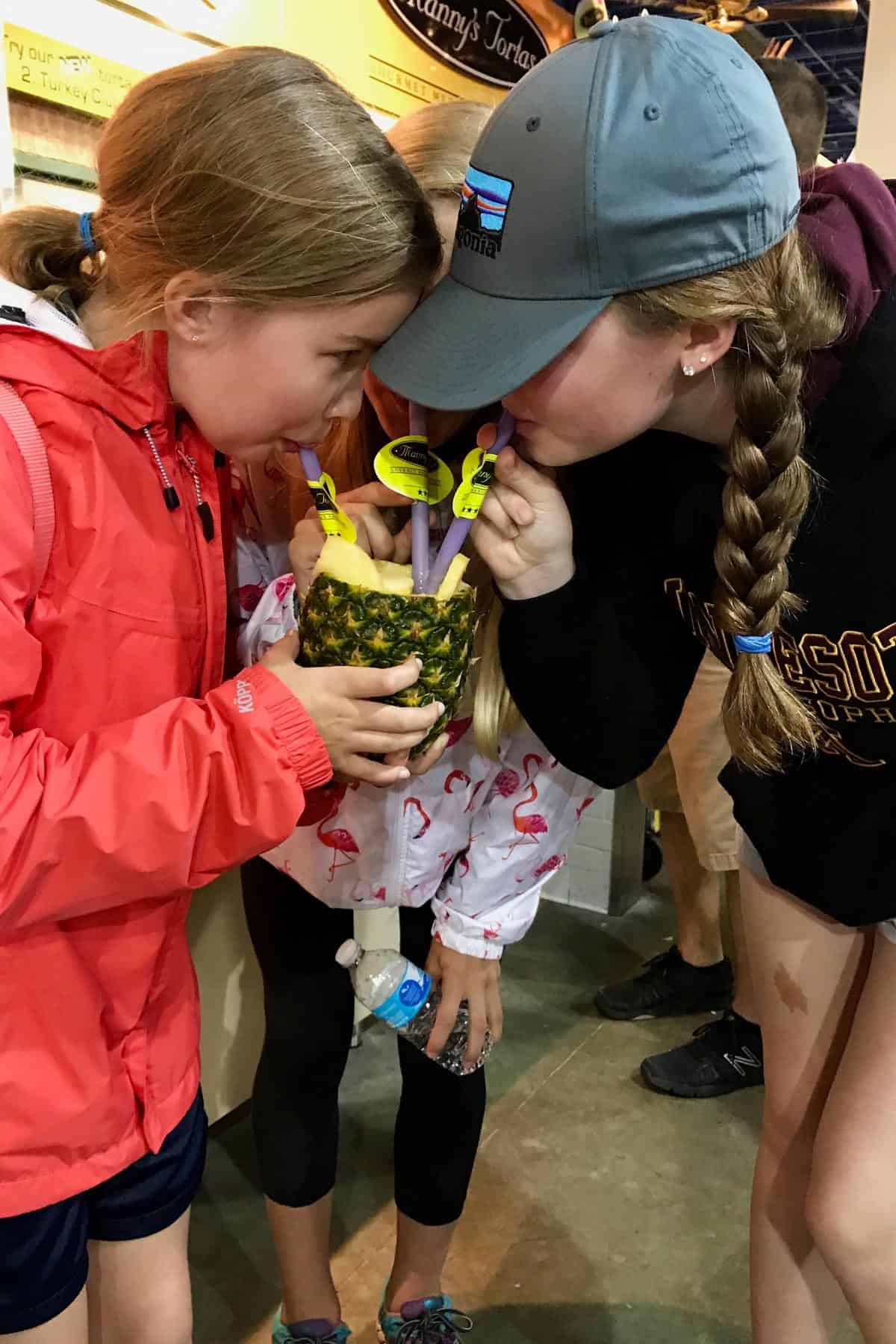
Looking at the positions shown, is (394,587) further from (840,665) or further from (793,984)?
(793,984)

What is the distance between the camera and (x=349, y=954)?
50.6 inches

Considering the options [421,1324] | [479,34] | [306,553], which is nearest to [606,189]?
[306,553]

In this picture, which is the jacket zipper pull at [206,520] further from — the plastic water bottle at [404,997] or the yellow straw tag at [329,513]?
the plastic water bottle at [404,997]

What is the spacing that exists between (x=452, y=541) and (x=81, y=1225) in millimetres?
769

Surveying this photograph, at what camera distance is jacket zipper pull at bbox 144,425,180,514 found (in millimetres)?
945

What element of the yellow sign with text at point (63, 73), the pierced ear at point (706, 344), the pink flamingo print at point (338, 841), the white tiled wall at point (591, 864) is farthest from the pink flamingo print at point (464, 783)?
the white tiled wall at point (591, 864)

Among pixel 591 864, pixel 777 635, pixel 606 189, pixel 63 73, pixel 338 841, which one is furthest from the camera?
pixel 591 864

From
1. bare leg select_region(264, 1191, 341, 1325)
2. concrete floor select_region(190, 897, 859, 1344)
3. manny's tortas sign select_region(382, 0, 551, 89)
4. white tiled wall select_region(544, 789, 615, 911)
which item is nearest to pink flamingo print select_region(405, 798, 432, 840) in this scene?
bare leg select_region(264, 1191, 341, 1325)

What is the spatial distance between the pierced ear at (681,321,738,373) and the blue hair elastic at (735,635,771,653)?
24cm

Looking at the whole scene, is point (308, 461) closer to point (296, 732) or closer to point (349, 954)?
point (296, 732)

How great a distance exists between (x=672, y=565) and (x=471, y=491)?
271 millimetres

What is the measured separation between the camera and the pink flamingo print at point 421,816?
1.21 m

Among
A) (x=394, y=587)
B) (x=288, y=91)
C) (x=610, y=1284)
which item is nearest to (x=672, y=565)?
(x=394, y=587)

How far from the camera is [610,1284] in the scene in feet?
5.29
